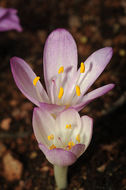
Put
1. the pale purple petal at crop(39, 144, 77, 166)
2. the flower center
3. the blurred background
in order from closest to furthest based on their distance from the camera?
the pale purple petal at crop(39, 144, 77, 166)
the flower center
the blurred background

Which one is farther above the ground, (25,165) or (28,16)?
(28,16)

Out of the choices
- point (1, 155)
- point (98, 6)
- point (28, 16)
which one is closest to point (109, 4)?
point (98, 6)

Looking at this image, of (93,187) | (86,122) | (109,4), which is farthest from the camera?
(109,4)

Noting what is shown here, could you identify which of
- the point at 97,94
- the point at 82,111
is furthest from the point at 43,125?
the point at 82,111

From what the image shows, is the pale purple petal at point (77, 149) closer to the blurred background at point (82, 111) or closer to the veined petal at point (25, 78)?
the veined petal at point (25, 78)

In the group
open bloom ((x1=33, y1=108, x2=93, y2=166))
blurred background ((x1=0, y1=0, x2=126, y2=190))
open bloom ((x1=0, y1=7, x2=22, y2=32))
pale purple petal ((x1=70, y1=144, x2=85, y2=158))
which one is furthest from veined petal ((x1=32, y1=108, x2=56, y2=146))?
open bloom ((x1=0, y1=7, x2=22, y2=32))

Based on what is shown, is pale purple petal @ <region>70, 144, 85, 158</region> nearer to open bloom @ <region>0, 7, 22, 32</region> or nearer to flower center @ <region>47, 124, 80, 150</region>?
flower center @ <region>47, 124, 80, 150</region>

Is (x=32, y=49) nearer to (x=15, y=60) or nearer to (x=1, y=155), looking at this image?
(x=1, y=155)
